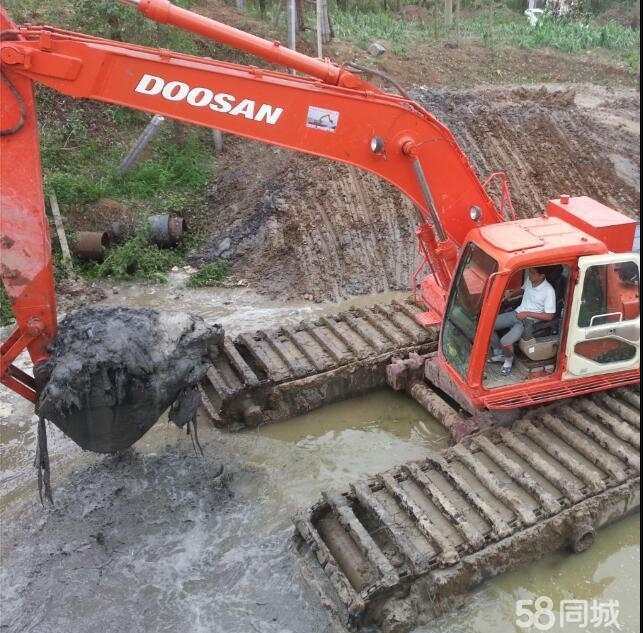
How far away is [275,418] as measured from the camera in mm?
6719

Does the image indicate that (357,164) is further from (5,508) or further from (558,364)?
(5,508)

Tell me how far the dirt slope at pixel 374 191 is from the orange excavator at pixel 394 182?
3.50 metres

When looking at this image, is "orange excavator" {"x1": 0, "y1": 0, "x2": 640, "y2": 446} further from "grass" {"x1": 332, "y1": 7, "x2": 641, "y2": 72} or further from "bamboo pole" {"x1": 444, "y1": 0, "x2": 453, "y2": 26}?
"bamboo pole" {"x1": 444, "y1": 0, "x2": 453, "y2": 26}

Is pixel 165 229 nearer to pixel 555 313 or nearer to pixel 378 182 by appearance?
pixel 378 182

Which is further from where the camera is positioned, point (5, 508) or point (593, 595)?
point (5, 508)

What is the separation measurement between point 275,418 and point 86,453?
1844 mm

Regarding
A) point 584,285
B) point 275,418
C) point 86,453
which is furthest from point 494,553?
point 86,453

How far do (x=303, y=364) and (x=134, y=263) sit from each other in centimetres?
400

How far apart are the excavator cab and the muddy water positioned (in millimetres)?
1225

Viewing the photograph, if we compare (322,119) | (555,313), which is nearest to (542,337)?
(555,313)

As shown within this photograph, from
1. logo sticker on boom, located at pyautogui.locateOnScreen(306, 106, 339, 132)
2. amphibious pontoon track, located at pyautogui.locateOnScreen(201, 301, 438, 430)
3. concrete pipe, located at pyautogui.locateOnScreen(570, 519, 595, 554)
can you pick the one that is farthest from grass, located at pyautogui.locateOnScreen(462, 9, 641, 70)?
concrete pipe, located at pyautogui.locateOnScreen(570, 519, 595, 554)

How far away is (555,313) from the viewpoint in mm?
5484

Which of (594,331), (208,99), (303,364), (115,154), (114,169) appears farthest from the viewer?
(115,154)

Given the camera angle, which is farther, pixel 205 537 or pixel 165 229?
pixel 165 229
